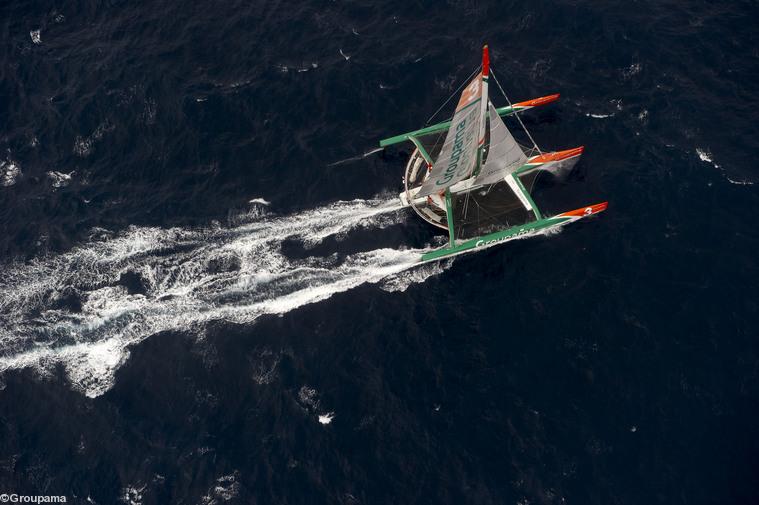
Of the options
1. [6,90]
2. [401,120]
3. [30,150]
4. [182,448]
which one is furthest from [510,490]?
[6,90]

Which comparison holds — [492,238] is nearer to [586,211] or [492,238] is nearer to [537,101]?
[586,211]

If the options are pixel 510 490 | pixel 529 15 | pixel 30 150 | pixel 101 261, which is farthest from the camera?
pixel 529 15

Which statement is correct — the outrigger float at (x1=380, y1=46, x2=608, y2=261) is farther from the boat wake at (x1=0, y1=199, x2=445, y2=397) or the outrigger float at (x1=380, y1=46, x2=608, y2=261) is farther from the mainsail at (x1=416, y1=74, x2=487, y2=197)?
the boat wake at (x1=0, y1=199, x2=445, y2=397)

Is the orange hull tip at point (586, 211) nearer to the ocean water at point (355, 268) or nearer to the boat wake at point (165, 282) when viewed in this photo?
the ocean water at point (355, 268)

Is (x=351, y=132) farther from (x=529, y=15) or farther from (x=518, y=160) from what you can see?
(x=529, y=15)

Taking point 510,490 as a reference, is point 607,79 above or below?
above

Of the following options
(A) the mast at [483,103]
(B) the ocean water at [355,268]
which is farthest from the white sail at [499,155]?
(B) the ocean water at [355,268]

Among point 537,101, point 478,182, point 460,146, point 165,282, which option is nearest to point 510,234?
point 478,182
